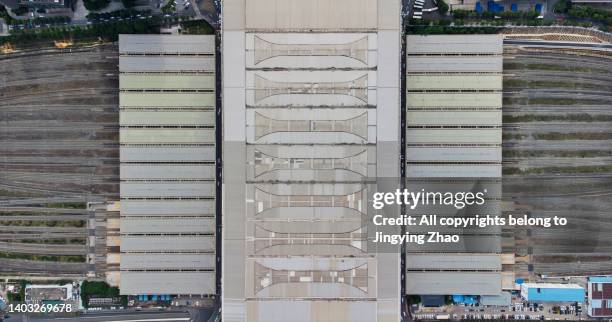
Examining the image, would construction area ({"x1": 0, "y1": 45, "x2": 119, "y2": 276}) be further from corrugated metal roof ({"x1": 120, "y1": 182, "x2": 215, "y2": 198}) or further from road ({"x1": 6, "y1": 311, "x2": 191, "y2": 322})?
road ({"x1": 6, "y1": 311, "x2": 191, "y2": 322})

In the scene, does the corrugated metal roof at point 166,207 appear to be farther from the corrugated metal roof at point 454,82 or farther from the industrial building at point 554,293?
the industrial building at point 554,293

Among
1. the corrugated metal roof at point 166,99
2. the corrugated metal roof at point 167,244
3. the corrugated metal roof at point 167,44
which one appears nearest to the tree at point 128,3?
the corrugated metal roof at point 167,44

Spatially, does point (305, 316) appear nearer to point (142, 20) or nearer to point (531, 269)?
point (531, 269)

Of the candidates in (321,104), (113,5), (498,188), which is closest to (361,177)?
(321,104)

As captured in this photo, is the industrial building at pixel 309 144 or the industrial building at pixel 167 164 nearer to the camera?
the industrial building at pixel 309 144

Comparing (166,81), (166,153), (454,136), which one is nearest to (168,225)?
(166,153)

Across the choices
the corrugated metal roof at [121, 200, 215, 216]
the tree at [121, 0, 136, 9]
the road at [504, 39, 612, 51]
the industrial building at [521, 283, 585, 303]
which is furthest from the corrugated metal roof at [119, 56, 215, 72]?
the industrial building at [521, 283, 585, 303]
